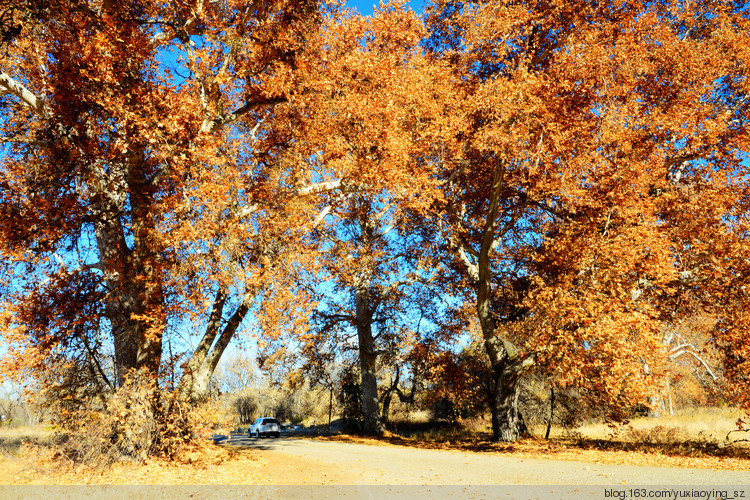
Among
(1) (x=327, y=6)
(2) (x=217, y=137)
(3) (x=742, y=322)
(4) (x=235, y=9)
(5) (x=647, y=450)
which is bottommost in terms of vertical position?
(5) (x=647, y=450)

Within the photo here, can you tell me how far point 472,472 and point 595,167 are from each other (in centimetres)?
1006

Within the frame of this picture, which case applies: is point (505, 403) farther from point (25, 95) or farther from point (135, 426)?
point (25, 95)

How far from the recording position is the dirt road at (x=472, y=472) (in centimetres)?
909

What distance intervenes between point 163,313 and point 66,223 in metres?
3.06

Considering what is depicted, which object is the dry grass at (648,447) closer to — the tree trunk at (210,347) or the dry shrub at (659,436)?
the dry shrub at (659,436)

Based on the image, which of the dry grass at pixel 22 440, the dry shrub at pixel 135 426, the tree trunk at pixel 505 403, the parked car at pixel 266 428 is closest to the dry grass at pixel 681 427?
the tree trunk at pixel 505 403

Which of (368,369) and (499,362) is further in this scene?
(368,369)

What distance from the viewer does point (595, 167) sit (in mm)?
14438

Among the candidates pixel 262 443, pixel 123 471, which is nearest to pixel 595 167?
pixel 123 471

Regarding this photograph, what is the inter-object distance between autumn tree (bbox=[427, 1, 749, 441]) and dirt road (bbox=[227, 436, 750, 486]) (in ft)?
7.61

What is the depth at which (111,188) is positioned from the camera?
11.4 metres

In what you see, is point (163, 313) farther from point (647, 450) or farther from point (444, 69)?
point (647, 450)

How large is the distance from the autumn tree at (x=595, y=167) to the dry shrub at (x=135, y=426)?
31.2 ft

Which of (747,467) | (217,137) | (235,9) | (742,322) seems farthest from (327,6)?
(747,467)
